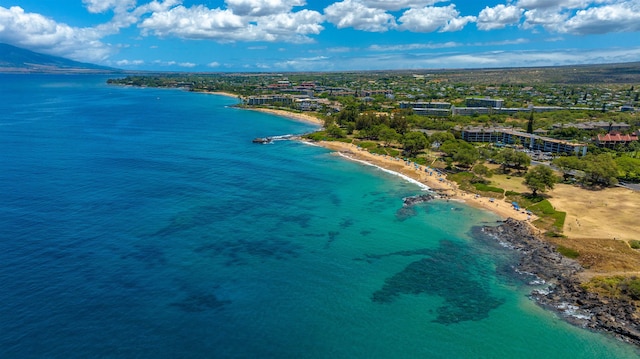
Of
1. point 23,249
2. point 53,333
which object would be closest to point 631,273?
point 53,333

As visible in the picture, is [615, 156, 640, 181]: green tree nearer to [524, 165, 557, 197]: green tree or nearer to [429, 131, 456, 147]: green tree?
[524, 165, 557, 197]: green tree

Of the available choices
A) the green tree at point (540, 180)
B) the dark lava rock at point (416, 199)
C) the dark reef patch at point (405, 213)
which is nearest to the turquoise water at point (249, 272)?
the dark reef patch at point (405, 213)

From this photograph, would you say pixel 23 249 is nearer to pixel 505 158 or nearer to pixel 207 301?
pixel 207 301

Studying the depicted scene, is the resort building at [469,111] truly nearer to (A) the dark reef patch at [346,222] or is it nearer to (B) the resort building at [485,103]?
(B) the resort building at [485,103]

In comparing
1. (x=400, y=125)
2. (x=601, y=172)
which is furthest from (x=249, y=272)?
(x=400, y=125)

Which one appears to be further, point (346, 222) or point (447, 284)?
point (346, 222)

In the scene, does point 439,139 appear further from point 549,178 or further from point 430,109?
point 430,109

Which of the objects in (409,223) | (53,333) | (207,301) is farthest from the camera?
(409,223)
